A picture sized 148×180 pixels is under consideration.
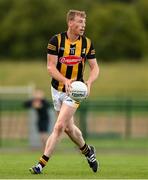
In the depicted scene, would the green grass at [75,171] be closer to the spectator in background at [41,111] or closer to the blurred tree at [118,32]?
the spectator in background at [41,111]

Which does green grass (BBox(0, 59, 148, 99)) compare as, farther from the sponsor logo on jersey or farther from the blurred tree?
the sponsor logo on jersey

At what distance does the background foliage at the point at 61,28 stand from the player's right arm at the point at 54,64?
52.4 metres

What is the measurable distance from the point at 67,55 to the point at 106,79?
38.1 m

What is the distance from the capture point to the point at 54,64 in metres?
13.7

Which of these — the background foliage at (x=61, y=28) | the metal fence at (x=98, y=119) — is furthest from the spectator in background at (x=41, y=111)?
the background foliage at (x=61, y=28)

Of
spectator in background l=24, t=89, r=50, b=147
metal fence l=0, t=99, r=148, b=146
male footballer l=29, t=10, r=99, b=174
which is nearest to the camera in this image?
male footballer l=29, t=10, r=99, b=174

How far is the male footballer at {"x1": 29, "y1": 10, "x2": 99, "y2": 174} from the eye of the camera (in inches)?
537

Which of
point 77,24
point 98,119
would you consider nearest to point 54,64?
point 77,24

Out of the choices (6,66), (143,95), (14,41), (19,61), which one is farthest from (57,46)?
(14,41)

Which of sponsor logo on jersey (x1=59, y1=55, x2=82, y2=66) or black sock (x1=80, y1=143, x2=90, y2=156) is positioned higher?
sponsor logo on jersey (x1=59, y1=55, x2=82, y2=66)

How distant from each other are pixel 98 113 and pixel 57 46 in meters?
19.2

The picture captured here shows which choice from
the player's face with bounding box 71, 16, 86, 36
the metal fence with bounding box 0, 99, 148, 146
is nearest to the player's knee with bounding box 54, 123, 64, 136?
the player's face with bounding box 71, 16, 86, 36

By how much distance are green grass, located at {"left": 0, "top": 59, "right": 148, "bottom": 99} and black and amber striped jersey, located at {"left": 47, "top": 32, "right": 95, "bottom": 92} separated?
3332cm

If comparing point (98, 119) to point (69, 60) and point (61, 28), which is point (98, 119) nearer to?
point (69, 60)
